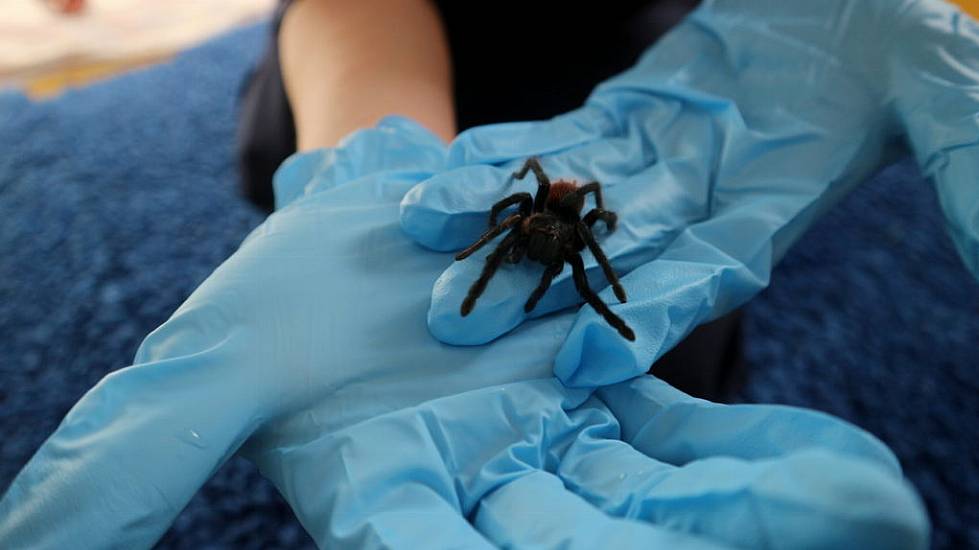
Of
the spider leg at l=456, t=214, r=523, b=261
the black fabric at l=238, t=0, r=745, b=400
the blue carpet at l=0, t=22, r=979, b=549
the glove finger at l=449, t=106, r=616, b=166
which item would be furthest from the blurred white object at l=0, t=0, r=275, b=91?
the spider leg at l=456, t=214, r=523, b=261

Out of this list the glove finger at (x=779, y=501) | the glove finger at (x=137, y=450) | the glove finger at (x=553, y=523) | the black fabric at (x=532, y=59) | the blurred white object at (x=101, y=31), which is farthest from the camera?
the blurred white object at (x=101, y=31)

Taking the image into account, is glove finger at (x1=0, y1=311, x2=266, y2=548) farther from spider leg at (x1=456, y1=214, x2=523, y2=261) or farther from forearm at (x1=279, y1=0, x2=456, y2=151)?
forearm at (x1=279, y1=0, x2=456, y2=151)

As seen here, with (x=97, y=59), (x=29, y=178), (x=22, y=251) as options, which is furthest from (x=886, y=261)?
(x=97, y=59)

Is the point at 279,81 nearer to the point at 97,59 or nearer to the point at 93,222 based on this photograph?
the point at 93,222

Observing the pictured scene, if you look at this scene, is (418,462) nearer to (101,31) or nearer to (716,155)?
(716,155)

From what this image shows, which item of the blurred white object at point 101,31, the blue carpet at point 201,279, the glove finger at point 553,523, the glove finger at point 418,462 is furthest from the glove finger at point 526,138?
the blurred white object at point 101,31

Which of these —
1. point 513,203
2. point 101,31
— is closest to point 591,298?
point 513,203

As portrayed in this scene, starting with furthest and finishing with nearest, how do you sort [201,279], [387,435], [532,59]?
[201,279], [532,59], [387,435]

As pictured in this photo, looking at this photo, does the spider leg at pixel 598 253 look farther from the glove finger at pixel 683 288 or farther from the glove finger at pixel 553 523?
the glove finger at pixel 553 523
